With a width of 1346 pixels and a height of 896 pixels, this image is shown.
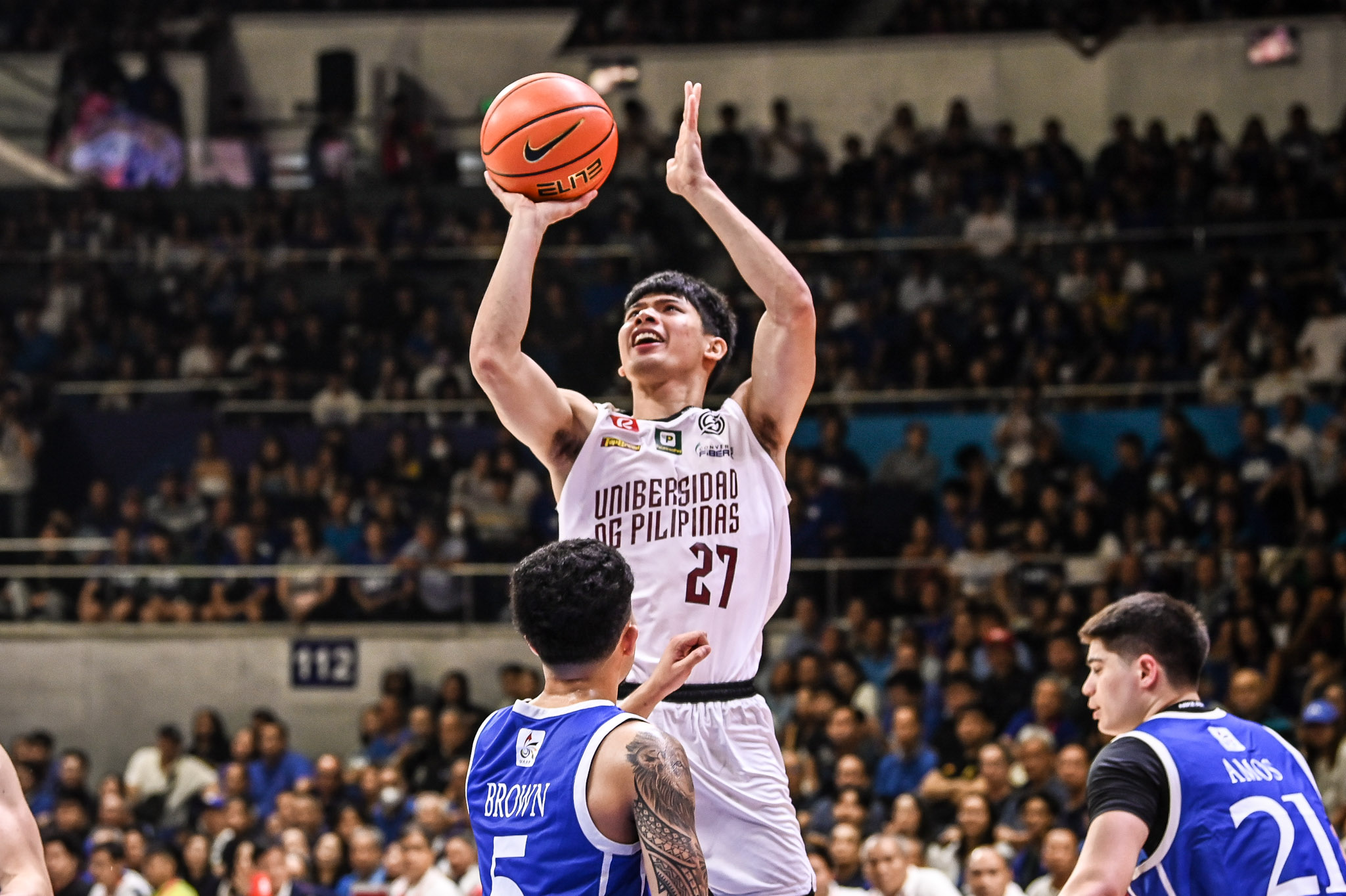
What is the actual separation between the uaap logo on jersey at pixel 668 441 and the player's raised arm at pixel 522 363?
20 centimetres

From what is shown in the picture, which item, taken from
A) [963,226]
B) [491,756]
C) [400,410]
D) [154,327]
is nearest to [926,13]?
[963,226]

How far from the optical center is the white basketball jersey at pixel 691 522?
4.84 m

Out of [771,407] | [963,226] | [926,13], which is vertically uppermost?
[926,13]

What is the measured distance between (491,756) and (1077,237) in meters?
14.7

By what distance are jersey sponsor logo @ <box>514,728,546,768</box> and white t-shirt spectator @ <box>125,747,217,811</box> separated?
36.0ft

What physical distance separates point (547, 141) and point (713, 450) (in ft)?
3.53

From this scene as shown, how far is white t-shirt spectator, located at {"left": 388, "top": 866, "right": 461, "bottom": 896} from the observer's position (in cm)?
1070

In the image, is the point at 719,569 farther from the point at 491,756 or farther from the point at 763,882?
the point at 491,756

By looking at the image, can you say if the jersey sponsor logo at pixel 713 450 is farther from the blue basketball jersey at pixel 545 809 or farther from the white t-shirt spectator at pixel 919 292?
the white t-shirt spectator at pixel 919 292

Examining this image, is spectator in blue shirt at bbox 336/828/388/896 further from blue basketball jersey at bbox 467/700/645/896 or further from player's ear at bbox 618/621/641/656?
player's ear at bbox 618/621/641/656

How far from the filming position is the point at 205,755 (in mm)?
14523

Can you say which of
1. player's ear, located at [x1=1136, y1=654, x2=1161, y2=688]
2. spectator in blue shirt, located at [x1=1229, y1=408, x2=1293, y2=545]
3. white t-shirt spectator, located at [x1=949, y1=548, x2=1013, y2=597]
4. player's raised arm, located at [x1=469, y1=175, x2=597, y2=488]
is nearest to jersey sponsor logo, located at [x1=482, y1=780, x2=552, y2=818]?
player's raised arm, located at [x1=469, y1=175, x2=597, y2=488]

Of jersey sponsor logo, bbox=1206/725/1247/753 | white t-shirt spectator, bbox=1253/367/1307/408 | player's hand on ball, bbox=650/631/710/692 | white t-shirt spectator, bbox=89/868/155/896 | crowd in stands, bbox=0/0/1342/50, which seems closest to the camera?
player's hand on ball, bbox=650/631/710/692

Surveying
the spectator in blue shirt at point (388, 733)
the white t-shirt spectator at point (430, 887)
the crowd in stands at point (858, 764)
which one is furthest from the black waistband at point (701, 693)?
the spectator in blue shirt at point (388, 733)
